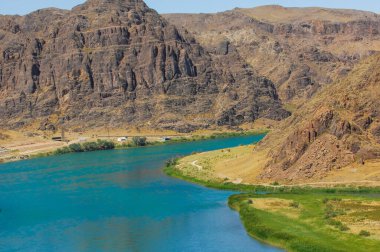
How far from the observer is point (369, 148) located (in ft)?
365

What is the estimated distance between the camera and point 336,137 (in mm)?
115062

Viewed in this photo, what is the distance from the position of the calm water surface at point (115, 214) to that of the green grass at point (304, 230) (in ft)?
6.28

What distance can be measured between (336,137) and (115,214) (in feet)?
140

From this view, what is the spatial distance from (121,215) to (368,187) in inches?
1530

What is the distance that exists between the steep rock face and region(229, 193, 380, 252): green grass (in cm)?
1418

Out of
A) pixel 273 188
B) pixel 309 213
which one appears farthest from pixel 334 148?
pixel 309 213

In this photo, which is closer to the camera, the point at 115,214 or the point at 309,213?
the point at 309,213

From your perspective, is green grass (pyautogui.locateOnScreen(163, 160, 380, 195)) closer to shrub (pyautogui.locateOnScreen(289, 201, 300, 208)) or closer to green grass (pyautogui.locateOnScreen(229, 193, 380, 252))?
green grass (pyautogui.locateOnScreen(229, 193, 380, 252))

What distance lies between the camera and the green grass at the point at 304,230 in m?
71.4

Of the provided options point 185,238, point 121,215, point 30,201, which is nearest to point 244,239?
point 185,238

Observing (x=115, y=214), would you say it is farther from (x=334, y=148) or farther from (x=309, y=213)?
(x=334, y=148)

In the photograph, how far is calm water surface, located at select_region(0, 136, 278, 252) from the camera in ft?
260

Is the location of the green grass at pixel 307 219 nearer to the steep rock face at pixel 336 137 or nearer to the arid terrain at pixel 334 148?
the arid terrain at pixel 334 148

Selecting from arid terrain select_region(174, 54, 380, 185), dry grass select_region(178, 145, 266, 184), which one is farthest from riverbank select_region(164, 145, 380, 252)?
arid terrain select_region(174, 54, 380, 185)
